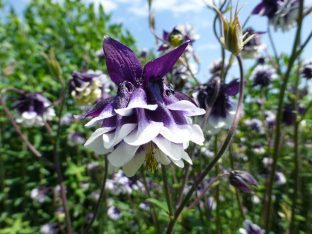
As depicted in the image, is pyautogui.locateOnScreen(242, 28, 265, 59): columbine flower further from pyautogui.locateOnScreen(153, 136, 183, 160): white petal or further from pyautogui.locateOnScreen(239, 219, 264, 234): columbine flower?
pyautogui.locateOnScreen(153, 136, 183, 160): white petal

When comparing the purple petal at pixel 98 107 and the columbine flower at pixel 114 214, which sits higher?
the purple petal at pixel 98 107

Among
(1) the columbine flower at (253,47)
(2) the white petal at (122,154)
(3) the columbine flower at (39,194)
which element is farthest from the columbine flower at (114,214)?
(2) the white petal at (122,154)

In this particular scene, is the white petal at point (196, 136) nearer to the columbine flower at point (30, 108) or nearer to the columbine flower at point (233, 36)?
the columbine flower at point (233, 36)

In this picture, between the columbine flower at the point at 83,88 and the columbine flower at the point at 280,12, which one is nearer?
the columbine flower at the point at 83,88

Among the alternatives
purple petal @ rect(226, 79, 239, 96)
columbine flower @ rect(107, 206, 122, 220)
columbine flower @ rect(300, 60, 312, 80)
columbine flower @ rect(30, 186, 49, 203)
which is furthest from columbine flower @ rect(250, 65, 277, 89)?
columbine flower @ rect(30, 186, 49, 203)

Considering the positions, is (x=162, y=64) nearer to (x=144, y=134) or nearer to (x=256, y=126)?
(x=144, y=134)

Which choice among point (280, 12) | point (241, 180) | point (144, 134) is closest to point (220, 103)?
point (241, 180)
